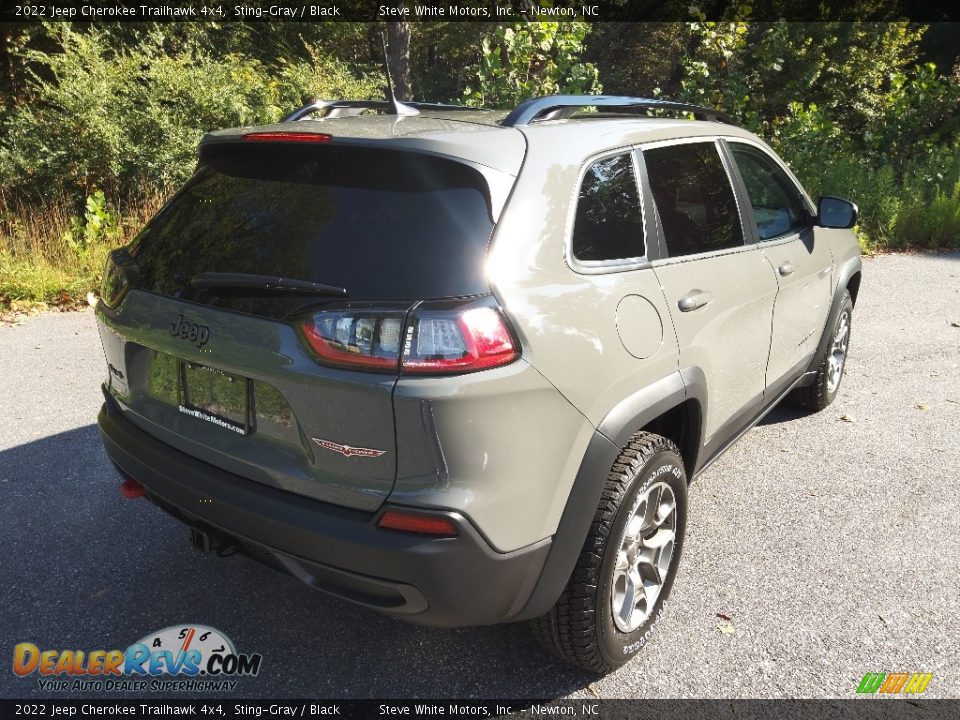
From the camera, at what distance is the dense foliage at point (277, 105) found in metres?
8.81

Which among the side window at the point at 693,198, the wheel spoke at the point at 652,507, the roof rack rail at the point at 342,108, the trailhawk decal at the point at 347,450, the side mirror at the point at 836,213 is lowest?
the wheel spoke at the point at 652,507

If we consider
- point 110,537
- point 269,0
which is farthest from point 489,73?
point 269,0

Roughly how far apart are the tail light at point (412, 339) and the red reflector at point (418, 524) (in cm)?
37

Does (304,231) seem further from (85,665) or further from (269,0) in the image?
(269,0)

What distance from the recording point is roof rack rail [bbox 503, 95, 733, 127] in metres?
2.52

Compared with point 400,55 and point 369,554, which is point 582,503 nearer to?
point 369,554

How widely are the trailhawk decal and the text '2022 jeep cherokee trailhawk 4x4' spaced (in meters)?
0.01

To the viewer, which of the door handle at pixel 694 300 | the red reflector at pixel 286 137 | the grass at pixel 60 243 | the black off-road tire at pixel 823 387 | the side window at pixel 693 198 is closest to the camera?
the red reflector at pixel 286 137

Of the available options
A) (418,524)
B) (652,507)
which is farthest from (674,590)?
(418,524)

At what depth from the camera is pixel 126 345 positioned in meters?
2.54

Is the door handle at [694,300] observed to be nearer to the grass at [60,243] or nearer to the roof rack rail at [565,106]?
the roof rack rail at [565,106]

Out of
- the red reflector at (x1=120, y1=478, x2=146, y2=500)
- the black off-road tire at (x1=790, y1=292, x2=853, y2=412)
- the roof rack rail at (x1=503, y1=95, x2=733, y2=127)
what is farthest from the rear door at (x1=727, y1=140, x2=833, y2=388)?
the red reflector at (x1=120, y1=478, x2=146, y2=500)

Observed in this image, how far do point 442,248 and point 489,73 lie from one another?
7.70 meters

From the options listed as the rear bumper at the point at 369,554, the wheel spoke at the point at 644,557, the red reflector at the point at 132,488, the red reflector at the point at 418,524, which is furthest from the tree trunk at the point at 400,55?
the red reflector at the point at 418,524
